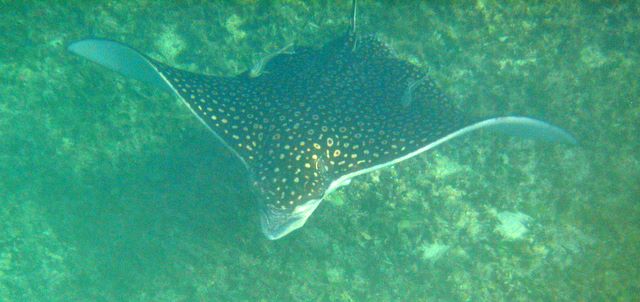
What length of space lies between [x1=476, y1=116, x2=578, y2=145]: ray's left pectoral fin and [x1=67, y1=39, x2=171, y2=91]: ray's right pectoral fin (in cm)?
310

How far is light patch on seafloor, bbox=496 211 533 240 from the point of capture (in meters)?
4.46

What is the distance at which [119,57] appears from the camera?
3.76 m

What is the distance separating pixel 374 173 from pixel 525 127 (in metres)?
1.86

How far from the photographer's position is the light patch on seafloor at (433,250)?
454cm

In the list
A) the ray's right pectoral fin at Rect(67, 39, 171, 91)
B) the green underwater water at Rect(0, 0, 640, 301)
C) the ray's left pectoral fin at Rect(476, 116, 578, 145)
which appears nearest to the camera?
the ray's left pectoral fin at Rect(476, 116, 578, 145)

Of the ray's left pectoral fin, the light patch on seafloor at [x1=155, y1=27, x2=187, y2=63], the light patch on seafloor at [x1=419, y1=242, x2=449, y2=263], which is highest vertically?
the ray's left pectoral fin

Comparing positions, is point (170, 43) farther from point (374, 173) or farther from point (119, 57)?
point (374, 173)

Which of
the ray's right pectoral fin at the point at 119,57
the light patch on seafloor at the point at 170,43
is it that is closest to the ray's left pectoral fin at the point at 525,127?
the ray's right pectoral fin at the point at 119,57

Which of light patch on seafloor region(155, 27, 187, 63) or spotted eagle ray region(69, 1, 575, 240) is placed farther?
light patch on seafloor region(155, 27, 187, 63)

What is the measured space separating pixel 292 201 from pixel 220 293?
9.39 feet

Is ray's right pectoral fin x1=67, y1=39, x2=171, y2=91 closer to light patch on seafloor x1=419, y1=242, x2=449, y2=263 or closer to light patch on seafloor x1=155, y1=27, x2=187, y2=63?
light patch on seafloor x1=155, y1=27, x2=187, y2=63

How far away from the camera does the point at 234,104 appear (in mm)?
3648

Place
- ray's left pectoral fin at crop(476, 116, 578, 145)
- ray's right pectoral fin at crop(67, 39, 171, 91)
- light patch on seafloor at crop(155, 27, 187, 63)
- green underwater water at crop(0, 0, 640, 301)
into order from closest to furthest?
ray's left pectoral fin at crop(476, 116, 578, 145)
ray's right pectoral fin at crop(67, 39, 171, 91)
green underwater water at crop(0, 0, 640, 301)
light patch on seafloor at crop(155, 27, 187, 63)

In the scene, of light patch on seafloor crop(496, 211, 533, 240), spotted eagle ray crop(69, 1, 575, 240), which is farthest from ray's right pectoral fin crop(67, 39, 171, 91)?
light patch on seafloor crop(496, 211, 533, 240)
